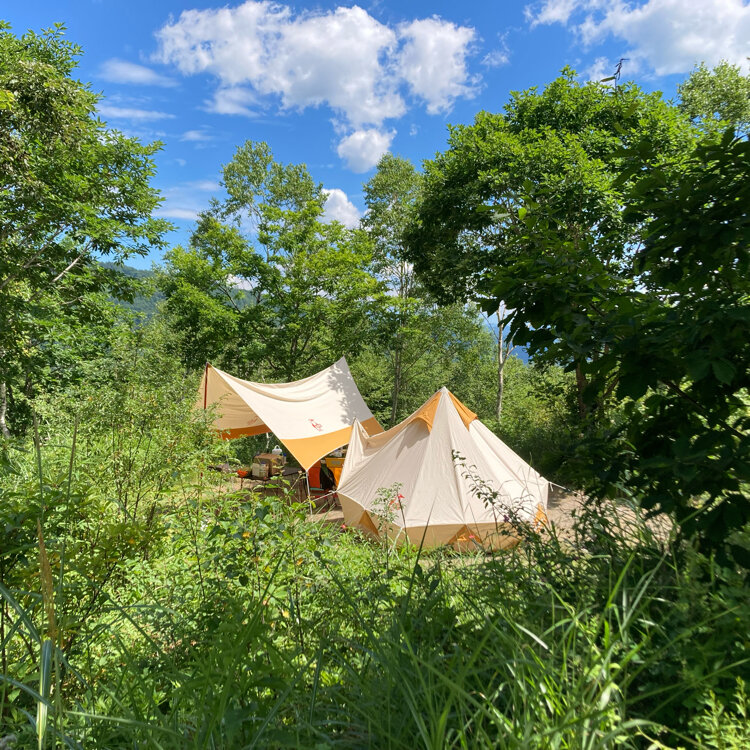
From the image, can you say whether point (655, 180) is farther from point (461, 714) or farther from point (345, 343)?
point (345, 343)

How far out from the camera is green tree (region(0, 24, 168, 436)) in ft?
17.4

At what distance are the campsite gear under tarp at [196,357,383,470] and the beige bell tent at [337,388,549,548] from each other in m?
1.97

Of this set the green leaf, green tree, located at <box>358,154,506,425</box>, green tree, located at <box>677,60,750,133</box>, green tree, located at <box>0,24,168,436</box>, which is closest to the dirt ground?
the green leaf

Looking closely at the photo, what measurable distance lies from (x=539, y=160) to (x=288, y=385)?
6341 mm

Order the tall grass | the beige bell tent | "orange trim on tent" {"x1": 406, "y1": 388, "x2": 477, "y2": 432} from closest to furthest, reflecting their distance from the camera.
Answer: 1. the tall grass
2. the beige bell tent
3. "orange trim on tent" {"x1": 406, "y1": 388, "x2": 477, "y2": 432}

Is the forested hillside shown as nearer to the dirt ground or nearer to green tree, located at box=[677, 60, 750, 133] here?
the dirt ground

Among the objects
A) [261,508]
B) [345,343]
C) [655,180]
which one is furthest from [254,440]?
[655,180]

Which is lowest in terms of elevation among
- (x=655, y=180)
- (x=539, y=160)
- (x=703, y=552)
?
(x=703, y=552)

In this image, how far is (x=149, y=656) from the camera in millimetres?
1814

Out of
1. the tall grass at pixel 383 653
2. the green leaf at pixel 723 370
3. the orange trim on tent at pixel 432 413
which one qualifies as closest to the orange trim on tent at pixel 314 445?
the orange trim on tent at pixel 432 413

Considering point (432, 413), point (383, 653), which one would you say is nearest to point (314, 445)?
point (432, 413)

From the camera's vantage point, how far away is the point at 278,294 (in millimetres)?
12820

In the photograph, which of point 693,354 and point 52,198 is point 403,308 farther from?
point 693,354

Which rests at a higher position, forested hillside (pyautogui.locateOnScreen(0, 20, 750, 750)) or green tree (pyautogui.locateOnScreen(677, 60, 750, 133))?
green tree (pyautogui.locateOnScreen(677, 60, 750, 133))
